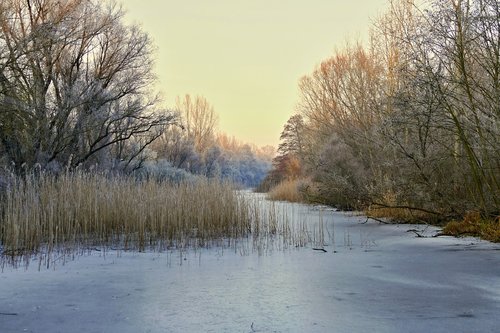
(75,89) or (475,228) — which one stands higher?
(75,89)

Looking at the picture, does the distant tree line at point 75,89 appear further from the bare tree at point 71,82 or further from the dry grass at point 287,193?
the dry grass at point 287,193

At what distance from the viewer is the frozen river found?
2682 mm

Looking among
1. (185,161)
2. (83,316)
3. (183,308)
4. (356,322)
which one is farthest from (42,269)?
(185,161)

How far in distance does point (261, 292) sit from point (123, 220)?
13.3 ft

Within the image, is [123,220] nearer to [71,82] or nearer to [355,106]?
[71,82]

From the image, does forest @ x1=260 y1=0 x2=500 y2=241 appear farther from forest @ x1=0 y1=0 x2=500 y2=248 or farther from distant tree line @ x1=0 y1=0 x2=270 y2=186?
distant tree line @ x1=0 y1=0 x2=270 y2=186

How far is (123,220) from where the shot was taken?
698cm

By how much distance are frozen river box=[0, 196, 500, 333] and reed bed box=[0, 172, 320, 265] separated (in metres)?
0.79

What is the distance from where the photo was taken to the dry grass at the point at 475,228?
6059 mm

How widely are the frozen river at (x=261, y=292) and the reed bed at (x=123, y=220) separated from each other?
787mm

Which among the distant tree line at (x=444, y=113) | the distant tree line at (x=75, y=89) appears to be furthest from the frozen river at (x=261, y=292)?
the distant tree line at (x=75, y=89)

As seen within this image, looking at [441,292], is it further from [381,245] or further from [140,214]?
[140,214]

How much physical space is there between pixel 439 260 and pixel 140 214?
399 centimetres

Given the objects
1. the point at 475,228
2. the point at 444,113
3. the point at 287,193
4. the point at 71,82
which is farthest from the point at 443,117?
the point at 287,193
